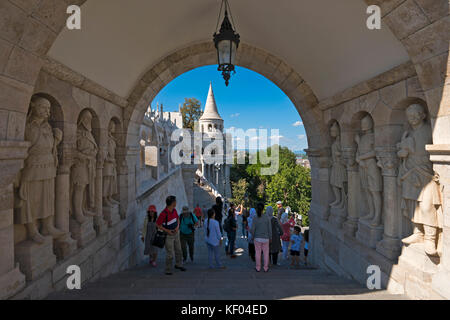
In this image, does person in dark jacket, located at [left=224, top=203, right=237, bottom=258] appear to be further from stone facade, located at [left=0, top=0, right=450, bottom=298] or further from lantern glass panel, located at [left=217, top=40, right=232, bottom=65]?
lantern glass panel, located at [left=217, top=40, right=232, bottom=65]

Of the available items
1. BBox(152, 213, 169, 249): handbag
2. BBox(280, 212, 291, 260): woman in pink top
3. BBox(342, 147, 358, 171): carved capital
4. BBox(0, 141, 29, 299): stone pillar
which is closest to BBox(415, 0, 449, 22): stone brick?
BBox(342, 147, 358, 171): carved capital

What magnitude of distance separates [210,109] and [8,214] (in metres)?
35.8

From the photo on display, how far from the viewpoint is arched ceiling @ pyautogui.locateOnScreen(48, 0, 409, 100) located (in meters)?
3.14

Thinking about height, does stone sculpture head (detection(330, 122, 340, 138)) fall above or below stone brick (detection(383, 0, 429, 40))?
below

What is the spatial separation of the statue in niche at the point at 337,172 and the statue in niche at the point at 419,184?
1467mm

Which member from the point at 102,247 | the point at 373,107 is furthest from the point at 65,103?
the point at 373,107

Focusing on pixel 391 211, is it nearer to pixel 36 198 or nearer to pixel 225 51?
pixel 225 51

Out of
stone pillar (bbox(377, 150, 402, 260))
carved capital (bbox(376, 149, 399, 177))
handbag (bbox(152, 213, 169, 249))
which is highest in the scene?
A: carved capital (bbox(376, 149, 399, 177))

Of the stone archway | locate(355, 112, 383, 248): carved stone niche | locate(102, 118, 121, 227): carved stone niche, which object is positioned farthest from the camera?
the stone archway

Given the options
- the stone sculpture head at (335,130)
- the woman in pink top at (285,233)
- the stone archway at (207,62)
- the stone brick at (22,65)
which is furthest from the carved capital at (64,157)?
the woman in pink top at (285,233)

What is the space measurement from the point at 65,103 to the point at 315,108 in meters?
4.39

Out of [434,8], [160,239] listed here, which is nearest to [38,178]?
[160,239]

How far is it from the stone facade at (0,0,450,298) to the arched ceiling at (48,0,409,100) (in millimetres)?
217

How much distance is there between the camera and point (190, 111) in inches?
1550
